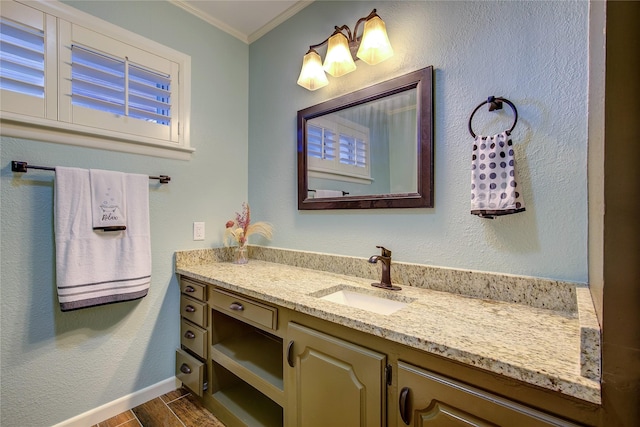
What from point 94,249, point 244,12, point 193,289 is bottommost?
point 193,289

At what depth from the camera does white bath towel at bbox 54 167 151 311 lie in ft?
4.46

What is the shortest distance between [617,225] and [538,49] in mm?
894

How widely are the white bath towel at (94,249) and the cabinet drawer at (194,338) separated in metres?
0.37

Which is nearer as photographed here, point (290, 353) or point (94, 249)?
point (290, 353)

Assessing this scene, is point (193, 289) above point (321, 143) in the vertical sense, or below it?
below

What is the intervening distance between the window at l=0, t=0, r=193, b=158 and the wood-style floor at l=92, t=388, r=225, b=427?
1525 millimetres

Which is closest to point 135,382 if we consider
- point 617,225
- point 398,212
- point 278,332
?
point 278,332

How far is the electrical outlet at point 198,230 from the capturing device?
1936 millimetres

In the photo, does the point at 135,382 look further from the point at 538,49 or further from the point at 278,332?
the point at 538,49

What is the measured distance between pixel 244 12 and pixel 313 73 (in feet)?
2.74

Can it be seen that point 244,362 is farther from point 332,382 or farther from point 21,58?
point 21,58

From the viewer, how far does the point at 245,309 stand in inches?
52.2

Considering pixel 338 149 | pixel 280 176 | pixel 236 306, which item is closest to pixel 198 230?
pixel 280 176

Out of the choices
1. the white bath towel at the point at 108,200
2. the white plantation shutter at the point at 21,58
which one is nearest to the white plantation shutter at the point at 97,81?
the white plantation shutter at the point at 21,58
